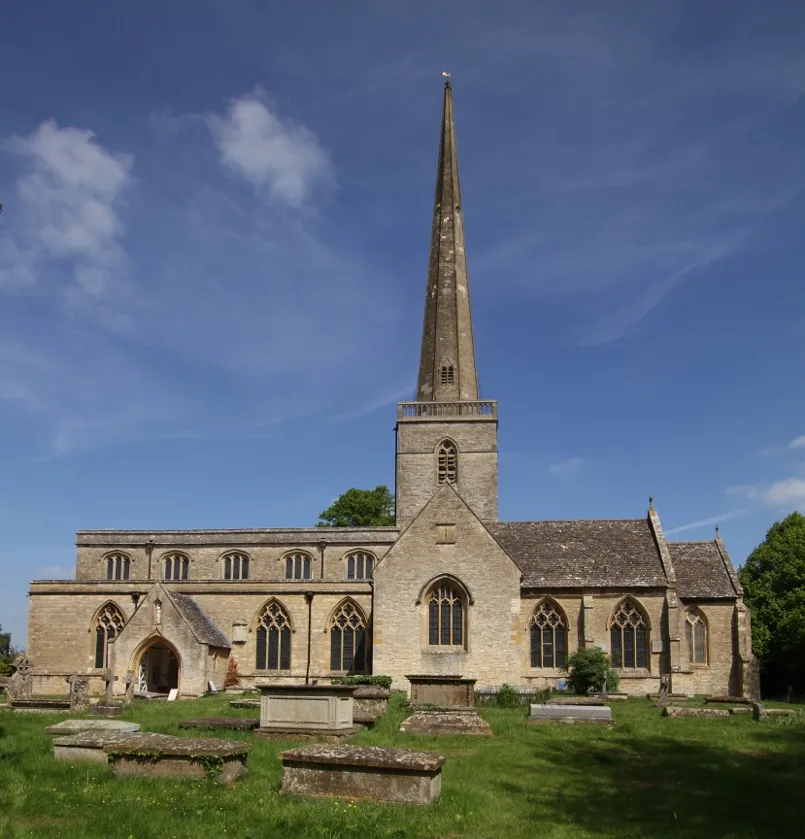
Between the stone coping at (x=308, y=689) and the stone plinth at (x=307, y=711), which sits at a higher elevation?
the stone coping at (x=308, y=689)

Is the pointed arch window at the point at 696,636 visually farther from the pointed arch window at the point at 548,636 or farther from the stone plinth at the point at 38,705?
the stone plinth at the point at 38,705

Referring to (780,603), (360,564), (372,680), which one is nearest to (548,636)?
(372,680)

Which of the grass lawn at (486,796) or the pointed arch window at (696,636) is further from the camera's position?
the pointed arch window at (696,636)

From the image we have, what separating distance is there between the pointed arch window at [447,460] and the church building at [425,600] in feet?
0.20

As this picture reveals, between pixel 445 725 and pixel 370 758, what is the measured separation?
7.42m

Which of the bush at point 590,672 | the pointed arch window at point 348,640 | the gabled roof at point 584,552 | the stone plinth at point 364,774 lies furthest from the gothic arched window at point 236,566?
the stone plinth at point 364,774

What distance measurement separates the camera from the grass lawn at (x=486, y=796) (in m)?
9.15

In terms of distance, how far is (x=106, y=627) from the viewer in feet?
122

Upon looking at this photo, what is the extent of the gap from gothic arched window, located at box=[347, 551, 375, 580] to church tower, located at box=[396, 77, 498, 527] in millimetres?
2413

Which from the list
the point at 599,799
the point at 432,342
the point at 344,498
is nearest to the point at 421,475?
Answer: the point at 432,342

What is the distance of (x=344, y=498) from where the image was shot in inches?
2434

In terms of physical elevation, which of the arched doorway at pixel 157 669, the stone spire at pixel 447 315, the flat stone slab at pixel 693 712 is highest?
the stone spire at pixel 447 315

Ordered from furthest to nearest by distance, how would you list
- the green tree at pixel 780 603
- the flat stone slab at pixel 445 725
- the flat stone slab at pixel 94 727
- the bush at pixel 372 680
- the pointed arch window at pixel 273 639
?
the green tree at pixel 780 603, the pointed arch window at pixel 273 639, the bush at pixel 372 680, the flat stone slab at pixel 445 725, the flat stone slab at pixel 94 727

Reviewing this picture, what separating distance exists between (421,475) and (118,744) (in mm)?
31182
